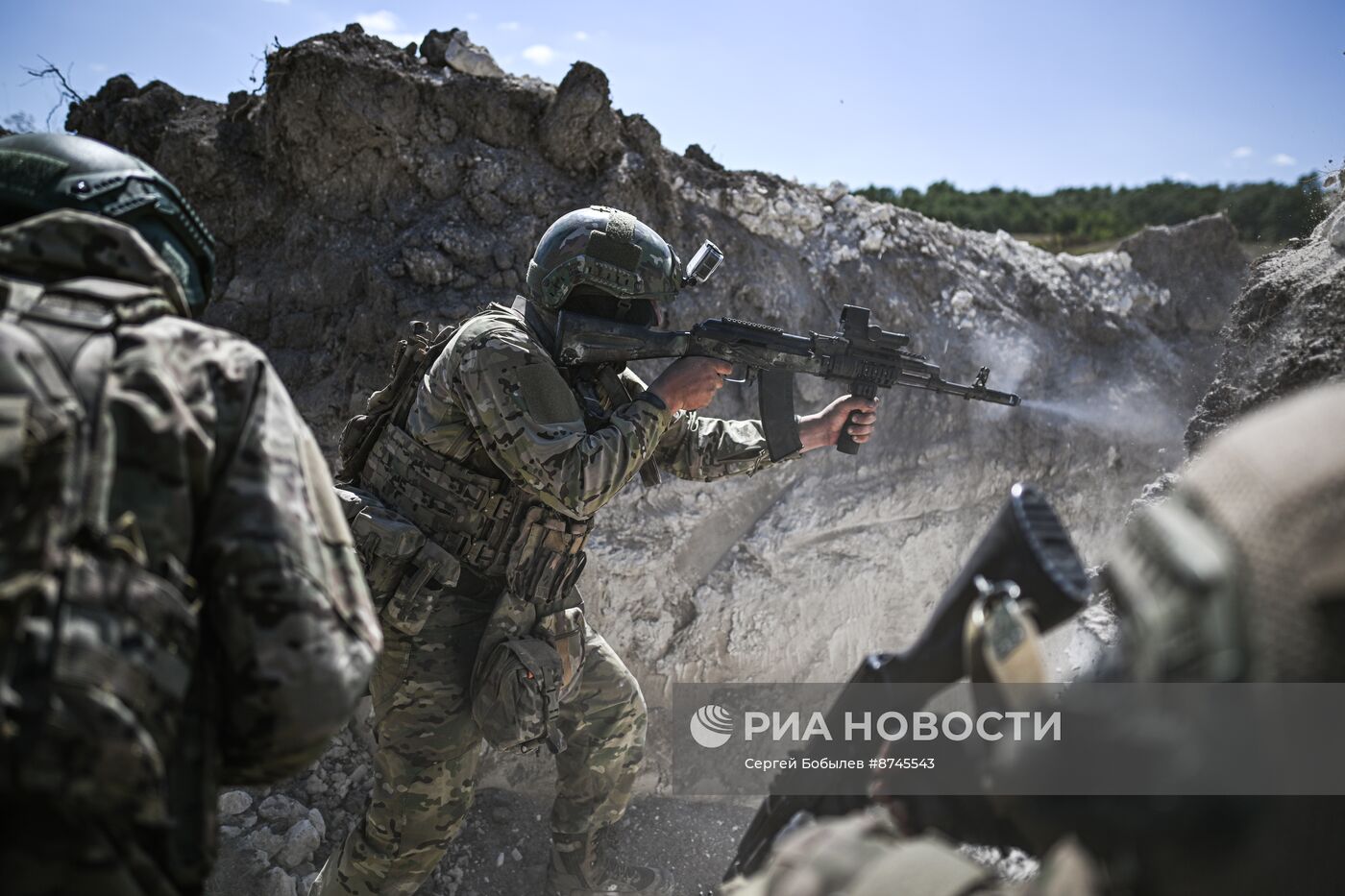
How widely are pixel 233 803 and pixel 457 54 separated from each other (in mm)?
4197

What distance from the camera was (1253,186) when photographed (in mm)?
16734

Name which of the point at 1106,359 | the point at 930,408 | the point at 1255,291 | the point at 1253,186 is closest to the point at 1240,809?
the point at 1255,291

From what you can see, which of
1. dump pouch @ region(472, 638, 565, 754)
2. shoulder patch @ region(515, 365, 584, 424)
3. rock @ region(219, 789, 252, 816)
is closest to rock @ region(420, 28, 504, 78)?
shoulder patch @ region(515, 365, 584, 424)

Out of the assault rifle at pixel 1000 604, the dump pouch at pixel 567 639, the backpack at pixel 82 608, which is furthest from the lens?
the dump pouch at pixel 567 639

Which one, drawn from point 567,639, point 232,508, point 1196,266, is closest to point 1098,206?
point 1196,266

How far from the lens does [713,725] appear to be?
214 inches

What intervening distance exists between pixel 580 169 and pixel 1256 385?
12.5ft

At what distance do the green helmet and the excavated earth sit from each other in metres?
3.11

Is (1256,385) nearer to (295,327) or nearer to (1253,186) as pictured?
(295,327)

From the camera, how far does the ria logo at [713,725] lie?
5.27m

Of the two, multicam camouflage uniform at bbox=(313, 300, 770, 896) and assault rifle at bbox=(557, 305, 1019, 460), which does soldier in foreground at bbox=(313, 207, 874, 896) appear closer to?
multicam camouflage uniform at bbox=(313, 300, 770, 896)

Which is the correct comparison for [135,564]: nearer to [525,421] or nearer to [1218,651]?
[1218,651]

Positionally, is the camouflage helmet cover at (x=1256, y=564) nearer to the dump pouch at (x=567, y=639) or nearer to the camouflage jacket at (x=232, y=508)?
the camouflage jacket at (x=232, y=508)

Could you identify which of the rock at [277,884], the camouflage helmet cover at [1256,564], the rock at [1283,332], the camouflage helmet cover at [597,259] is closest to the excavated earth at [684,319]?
the rock at [277,884]
